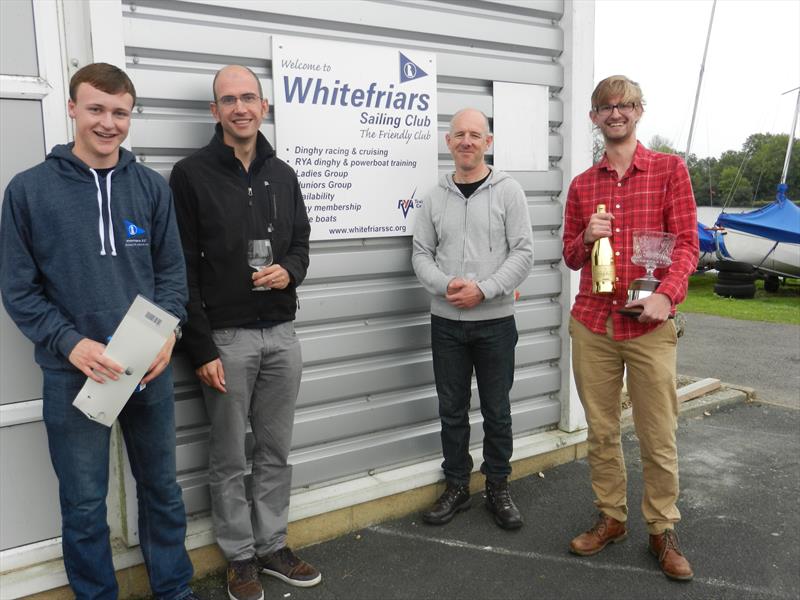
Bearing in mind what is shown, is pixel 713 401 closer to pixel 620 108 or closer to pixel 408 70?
pixel 620 108

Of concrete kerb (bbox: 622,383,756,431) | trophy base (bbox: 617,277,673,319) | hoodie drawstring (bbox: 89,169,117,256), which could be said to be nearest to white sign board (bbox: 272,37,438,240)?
hoodie drawstring (bbox: 89,169,117,256)

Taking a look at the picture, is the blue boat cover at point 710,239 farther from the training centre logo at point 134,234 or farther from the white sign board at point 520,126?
the training centre logo at point 134,234

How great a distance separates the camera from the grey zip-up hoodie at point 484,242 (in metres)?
3.80

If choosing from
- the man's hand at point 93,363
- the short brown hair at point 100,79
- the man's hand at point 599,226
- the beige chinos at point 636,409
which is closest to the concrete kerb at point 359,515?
the beige chinos at point 636,409

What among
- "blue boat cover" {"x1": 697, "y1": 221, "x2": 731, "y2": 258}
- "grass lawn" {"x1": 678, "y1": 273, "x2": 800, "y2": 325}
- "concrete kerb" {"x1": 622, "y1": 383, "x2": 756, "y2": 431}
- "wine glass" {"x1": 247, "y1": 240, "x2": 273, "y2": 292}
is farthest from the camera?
"blue boat cover" {"x1": 697, "y1": 221, "x2": 731, "y2": 258}

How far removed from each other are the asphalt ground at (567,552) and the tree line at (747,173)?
2386cm

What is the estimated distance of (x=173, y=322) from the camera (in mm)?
2582

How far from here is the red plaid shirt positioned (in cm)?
328

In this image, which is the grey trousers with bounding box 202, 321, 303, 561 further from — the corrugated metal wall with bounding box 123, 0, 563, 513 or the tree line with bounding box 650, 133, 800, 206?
the tree line with bounding box 650, 133, 800, 206

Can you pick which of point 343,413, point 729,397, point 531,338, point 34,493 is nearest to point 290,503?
point 343,413

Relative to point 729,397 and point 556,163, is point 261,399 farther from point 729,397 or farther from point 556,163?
point 729,397

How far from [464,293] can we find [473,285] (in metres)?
0.07

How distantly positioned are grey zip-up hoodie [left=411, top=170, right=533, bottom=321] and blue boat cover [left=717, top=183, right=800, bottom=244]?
18083 mm

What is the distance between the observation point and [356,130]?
3855 mm
